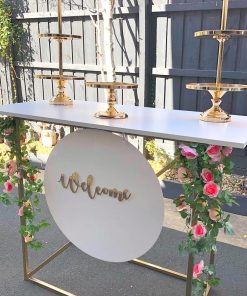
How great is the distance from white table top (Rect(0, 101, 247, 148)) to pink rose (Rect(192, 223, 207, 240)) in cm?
35

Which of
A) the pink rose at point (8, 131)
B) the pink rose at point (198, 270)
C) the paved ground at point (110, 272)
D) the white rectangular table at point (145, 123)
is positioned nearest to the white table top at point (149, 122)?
the white rectangular table at point (145, 123)

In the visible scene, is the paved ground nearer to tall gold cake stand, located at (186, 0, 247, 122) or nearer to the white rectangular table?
the white rectangular table

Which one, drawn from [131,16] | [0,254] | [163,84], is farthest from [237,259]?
[131,16]

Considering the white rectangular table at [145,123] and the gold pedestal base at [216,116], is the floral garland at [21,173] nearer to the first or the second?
the white rectangular table at [145,123]

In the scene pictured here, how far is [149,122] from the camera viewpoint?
1.48m

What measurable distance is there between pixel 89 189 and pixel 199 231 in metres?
0.58

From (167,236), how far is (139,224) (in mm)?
992

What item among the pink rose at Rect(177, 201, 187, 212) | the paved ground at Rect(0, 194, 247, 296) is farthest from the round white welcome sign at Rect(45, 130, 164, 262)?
the paved ground at Rect(0, 194, 247, 296)

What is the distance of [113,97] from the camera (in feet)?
5.12

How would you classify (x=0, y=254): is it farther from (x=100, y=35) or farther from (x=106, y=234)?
(x=100, y=35)

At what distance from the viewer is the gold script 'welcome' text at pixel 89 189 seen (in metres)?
1.58

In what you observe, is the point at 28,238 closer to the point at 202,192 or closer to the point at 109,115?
the point at 109,115

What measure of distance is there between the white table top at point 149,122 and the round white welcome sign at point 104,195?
120 millimetres

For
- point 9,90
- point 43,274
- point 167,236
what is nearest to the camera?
point 43,274
